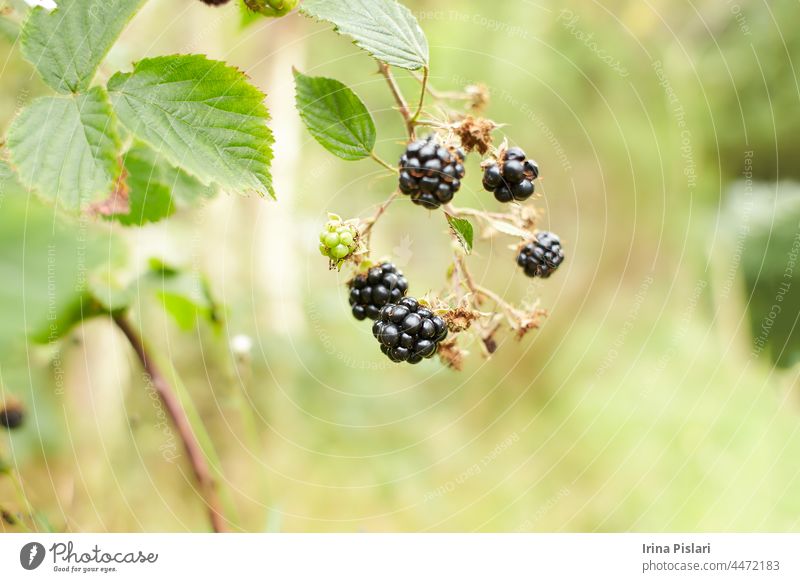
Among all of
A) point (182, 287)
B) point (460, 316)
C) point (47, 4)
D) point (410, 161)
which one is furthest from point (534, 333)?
point (47, 4)

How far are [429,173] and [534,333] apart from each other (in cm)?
186

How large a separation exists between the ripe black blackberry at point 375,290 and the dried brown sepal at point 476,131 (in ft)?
0.49

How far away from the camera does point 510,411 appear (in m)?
2.51

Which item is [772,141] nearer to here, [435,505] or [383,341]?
[435,505]

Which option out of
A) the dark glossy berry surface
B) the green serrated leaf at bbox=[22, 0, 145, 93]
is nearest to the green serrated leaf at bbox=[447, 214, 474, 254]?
the green serrated leaf at bbox=[22, 0, 145, 93]

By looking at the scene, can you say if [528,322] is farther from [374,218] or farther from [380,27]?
[380,27]

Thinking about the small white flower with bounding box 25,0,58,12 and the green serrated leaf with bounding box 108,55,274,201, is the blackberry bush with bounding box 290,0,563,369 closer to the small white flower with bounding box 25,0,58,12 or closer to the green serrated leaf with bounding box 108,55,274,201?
the green serrated leaf with bounding box 108,55,274,201

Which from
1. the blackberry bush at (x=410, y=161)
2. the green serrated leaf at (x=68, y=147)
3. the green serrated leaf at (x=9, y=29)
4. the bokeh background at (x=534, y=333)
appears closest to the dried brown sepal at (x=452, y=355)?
the blackberry bush at (x=410, y=161)

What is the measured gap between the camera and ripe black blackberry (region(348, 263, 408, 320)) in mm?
632

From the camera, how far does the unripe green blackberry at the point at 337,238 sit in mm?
573

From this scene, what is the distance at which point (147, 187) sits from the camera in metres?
0.76
